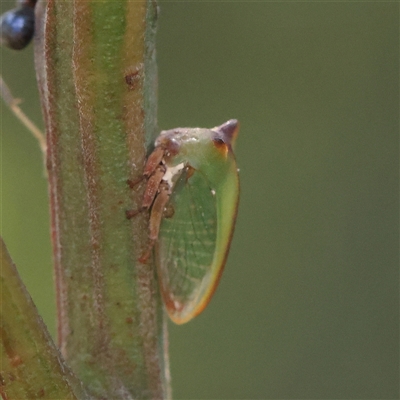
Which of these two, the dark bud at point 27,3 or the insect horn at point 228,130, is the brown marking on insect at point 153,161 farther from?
the dark bud at point 27,3

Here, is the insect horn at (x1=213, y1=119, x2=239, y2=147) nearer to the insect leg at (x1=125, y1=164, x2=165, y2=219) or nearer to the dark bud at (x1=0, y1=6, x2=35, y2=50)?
the insect leg at (x1=125, y1=164, x2=165, y2=219)

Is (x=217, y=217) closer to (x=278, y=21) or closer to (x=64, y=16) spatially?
(x=64, y=16)

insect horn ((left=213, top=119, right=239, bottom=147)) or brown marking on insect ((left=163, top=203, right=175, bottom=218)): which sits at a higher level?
insect horn ((left=213, top=119, right=239, bottom=147))

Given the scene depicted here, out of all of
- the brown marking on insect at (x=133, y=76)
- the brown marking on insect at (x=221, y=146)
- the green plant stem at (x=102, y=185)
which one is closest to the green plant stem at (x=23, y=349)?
the green plant stem at (x=102, y=185)

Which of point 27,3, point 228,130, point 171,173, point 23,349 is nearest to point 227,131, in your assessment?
point 228,130

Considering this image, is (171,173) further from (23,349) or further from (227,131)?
(23,349)

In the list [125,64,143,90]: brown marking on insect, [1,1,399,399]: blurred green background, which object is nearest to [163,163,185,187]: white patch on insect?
[125,64,143,90]: brown marking on insect

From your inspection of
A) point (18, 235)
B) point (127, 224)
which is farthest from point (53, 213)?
point (18, 235)
